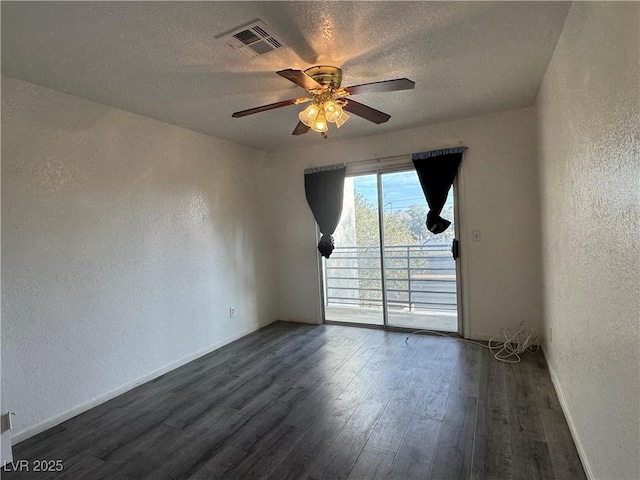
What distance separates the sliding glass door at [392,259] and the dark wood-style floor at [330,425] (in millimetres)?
891

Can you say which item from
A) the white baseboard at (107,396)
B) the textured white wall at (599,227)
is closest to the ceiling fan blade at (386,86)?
the textured white wall at (599,227)

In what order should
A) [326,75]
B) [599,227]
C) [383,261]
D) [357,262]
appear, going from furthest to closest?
[357,262] < [383,261] < [326,75] < [599,227]

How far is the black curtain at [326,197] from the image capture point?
428cm

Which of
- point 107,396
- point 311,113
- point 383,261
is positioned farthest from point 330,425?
point 383,261

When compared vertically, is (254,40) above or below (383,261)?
above

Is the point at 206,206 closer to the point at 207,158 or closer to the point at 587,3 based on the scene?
the point at 207,158

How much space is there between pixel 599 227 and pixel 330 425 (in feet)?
6.20

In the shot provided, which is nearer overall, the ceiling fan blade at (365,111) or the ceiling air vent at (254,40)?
the ceiling air vent at (254,40)

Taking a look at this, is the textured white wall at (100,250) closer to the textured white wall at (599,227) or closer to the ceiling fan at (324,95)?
the ceiling fan at (324,95)

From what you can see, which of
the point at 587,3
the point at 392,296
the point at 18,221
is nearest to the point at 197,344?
the point at 18,221

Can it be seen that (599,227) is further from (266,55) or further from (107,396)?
(107,396)

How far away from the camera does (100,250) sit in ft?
8.92

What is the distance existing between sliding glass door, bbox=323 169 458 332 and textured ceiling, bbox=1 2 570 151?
4.24ft

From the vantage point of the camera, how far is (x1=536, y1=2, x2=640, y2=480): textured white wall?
1143 mm
